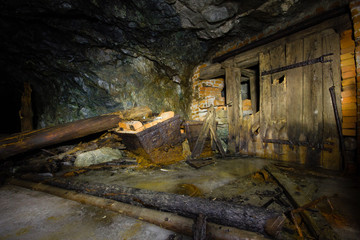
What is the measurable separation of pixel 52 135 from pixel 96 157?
98cm

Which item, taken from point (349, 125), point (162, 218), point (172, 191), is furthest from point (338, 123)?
point (162, 218)

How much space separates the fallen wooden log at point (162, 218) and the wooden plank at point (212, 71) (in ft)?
13.7

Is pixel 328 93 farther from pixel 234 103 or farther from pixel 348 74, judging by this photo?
pixel 234 103

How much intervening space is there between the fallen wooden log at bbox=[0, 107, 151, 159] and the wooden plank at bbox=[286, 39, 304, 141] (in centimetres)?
357

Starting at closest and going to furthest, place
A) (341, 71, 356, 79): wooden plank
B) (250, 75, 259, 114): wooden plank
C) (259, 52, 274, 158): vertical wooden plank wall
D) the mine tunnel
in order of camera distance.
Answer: the mine tunnel < (341, 71, 356, 79): wooden plank < (259, 52, 274, 158): vertical wooden plank wall < (250, 75, 259, 114): wooden plank

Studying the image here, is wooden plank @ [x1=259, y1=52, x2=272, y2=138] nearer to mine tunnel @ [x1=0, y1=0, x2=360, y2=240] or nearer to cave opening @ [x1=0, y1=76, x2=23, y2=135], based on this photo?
mine tunnel @ [x1=0, y1=0, x2=360, y2=240]

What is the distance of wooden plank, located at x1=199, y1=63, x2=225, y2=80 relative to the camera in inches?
185

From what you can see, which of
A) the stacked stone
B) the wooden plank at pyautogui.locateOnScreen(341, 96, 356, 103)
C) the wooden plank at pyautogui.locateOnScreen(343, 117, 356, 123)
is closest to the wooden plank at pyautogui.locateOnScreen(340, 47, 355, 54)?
the wooden plank at pyautogui.locateOnScreen(341, 96, 356, 103)

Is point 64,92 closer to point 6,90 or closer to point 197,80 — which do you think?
point 6,90

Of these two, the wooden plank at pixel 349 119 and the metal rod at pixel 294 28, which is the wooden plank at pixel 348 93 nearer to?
the wooden plank at pixel 349 119

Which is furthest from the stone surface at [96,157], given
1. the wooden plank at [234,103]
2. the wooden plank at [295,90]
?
the wooden plank at [295,90]

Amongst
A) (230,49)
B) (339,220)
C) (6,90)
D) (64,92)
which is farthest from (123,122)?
(6,90)

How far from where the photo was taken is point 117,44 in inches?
164

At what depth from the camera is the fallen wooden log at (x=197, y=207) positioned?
1.26 metres
